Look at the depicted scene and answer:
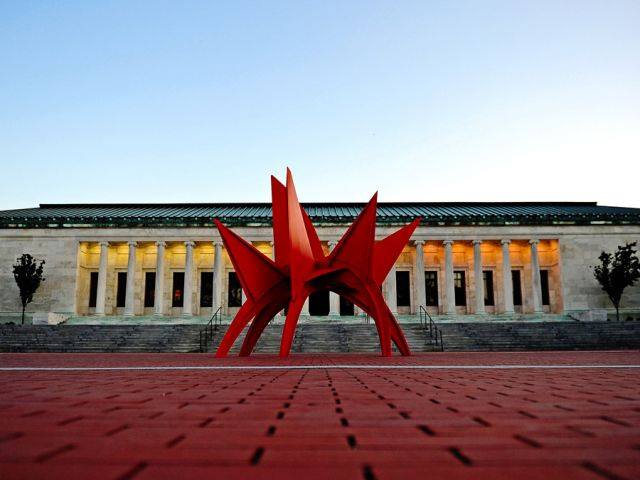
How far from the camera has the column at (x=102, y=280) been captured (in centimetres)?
3416

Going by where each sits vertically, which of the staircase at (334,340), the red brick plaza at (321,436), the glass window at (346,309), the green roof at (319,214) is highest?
the green roof at (319,214)

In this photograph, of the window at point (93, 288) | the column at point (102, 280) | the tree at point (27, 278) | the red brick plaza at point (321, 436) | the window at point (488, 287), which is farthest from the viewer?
the window at point (488, 287)

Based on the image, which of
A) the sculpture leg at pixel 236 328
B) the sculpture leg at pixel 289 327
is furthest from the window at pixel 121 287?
the sculpture leg at pixel 289 327

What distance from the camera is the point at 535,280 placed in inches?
1375

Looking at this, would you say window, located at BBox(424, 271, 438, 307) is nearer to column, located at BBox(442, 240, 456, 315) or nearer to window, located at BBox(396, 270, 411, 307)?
window, located at BBox(396, 270, 411, 307)

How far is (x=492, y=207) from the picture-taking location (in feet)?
138

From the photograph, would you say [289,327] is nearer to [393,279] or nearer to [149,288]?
[393,279]

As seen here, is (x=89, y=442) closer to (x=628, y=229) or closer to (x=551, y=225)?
(x=551, y=225)

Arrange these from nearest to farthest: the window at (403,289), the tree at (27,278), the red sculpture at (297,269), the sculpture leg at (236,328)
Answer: the red sculpture at (297,269), the sculpture leg at (236,328), the tree at (27,278), the window at (403,289)

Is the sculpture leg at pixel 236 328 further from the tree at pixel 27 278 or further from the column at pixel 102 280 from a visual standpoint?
the tree at pixel 27 278

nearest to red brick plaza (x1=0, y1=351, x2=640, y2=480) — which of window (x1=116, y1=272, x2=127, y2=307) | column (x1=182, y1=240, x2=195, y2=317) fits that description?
column (x1=182, y1=240, x2=195, y2=317)

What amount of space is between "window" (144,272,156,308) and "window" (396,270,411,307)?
20946 millimetres

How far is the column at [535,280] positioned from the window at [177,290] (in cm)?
2857

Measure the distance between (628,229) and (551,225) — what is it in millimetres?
5825
